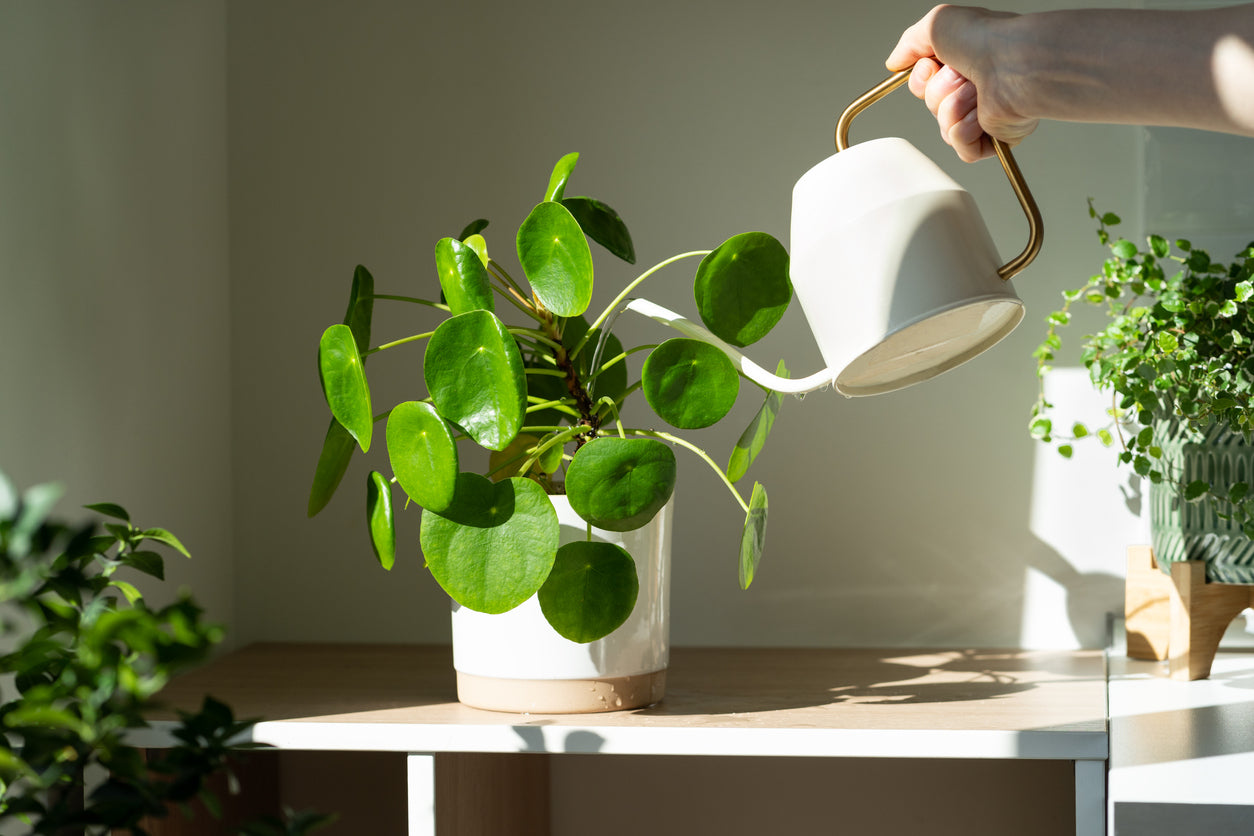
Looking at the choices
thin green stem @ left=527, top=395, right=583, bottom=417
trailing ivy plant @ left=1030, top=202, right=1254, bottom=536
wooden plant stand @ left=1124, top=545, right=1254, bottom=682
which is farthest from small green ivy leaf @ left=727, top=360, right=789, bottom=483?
wooden plant stand @ left=1124, top=545, right=1254, bottom=682

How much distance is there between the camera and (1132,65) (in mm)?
720

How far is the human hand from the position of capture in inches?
31.5

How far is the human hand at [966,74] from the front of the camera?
0.80 meters

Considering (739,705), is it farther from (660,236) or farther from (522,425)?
(660,236)

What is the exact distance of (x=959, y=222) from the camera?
0.76m

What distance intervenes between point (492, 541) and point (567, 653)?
151mm

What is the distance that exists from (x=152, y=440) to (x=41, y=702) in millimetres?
836

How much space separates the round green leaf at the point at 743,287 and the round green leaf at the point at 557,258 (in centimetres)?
10

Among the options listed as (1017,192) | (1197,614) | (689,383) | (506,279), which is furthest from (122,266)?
(1197,614)

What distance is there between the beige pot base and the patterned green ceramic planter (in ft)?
1.88

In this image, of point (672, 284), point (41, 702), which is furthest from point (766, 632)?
point (41, 702)

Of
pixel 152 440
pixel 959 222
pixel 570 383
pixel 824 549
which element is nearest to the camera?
pixel 959 222

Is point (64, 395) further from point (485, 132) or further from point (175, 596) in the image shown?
point (485, 132)

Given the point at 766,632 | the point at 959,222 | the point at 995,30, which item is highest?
the point at 995,30
